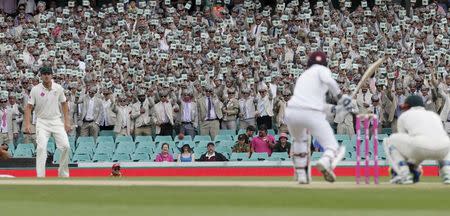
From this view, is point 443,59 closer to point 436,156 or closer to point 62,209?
point 436,156

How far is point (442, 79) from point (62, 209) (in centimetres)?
2015

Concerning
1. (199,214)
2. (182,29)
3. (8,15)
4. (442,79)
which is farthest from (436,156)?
(8,15)

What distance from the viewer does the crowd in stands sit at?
3438 centimetres

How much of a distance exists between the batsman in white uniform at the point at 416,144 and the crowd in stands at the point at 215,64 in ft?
43.1

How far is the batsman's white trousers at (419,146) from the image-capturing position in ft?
61.9

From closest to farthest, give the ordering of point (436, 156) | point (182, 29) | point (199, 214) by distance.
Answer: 1. point (199, 214)
2. point (436, 156)
3. point (182, 29)

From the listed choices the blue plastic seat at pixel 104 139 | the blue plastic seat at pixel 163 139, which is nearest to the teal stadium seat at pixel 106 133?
the blue plastic seat at pixel 104 139

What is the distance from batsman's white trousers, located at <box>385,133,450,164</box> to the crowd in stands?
13338 millimetres

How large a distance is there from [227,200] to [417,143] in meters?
3.45

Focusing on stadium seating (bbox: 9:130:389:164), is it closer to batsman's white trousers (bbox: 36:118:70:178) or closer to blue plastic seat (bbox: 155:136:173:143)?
blue plastic seat (bbox: 155:136:173:143)

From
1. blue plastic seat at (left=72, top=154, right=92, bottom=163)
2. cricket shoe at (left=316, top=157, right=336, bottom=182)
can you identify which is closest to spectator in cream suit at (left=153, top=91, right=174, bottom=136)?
blue plastic seat at (left=72, top=154, right=92, bottom=163)

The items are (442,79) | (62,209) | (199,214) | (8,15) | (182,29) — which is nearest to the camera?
(199,214)

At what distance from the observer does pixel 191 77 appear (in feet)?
117

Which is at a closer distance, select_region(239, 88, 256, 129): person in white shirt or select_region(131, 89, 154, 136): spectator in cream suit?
select_region(239, 88, 256, 129): person in white shirt
